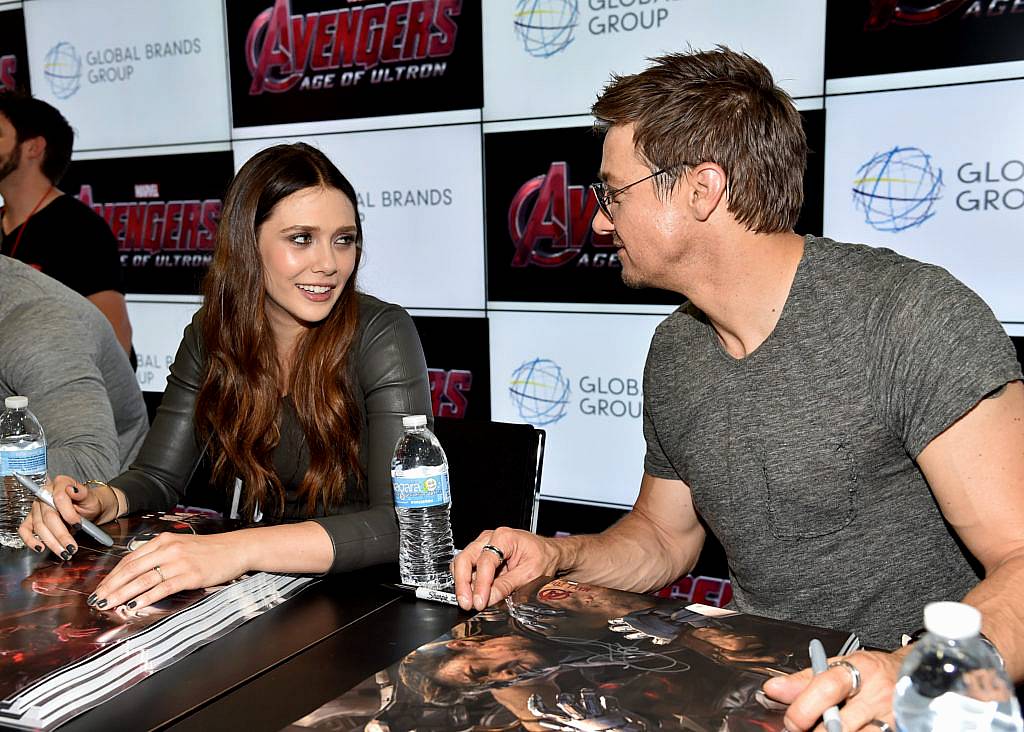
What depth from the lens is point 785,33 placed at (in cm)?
276

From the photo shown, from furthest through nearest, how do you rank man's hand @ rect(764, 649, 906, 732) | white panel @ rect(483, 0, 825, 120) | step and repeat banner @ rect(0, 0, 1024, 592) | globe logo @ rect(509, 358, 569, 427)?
globe logo @ rect(509, 358, 569, 427) → white panel @ rect(483, 0, 825, 120) → step and repeat banner @ rect(0, 0, 1024, 592) → man's hand @ rect(764, 649, 906, 732)

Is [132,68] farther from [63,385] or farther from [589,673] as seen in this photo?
[589,673]

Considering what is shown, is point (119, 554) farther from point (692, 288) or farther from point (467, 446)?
point (692, 288)

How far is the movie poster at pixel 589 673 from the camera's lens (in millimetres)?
924

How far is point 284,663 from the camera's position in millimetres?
1134

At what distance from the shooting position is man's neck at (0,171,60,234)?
3.55m

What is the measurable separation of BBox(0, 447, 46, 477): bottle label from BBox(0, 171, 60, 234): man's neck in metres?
2.21

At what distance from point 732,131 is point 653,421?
516 millimetres

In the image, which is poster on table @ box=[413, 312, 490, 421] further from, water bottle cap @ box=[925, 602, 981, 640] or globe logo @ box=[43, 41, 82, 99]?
water bottle cap @ box=[925, 602, 981, 640]

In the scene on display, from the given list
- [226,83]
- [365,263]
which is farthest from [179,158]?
[365,263]

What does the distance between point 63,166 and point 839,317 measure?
320 centimetres

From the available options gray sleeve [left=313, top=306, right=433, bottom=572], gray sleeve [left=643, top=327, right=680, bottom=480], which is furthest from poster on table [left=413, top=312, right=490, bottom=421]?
gray sleeve [left=643, top=327, right=680, bottom=480]

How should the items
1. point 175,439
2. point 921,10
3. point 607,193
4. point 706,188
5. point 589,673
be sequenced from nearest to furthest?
point 589,673 < point 706,188 < point 607,193 < point 175,439 < point 921,10

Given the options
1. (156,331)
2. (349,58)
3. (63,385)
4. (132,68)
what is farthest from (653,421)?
(132,68)
